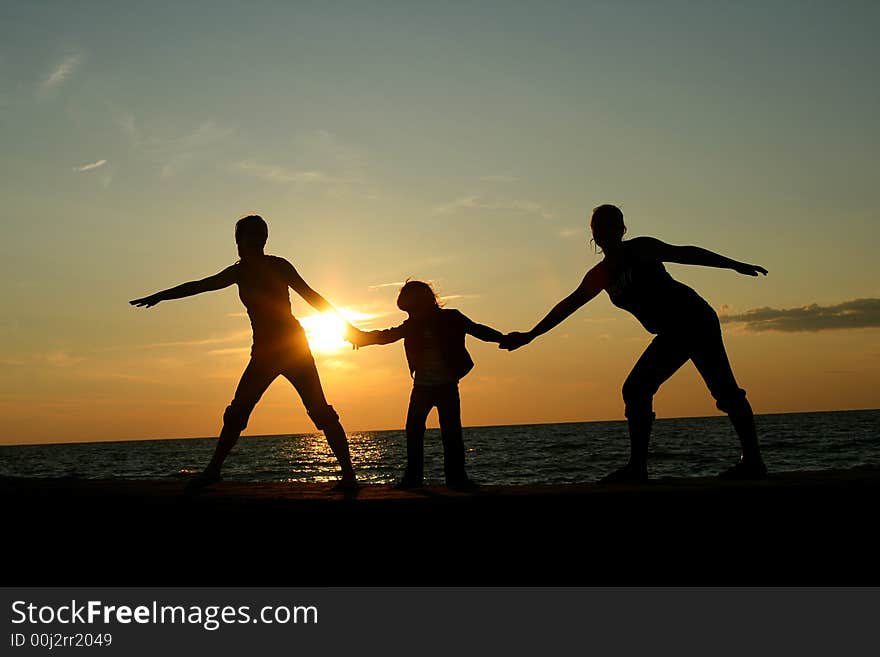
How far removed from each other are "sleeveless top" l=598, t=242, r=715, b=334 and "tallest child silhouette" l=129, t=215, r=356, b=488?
9.68ft

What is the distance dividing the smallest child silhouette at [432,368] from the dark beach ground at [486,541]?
2.23m

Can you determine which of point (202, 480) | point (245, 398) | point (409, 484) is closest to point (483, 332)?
point (409, 484)

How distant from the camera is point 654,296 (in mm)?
6809

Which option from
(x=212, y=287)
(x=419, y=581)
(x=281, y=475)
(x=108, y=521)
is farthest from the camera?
(x=281, y=475)

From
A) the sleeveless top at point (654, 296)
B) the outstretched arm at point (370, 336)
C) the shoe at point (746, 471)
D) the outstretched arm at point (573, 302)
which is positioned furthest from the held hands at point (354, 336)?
the shoe at point (746, 471)

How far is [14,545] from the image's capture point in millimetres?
5457

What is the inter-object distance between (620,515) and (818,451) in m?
52.1

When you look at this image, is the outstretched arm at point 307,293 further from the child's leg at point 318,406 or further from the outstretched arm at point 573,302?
the outstretched arm at point 573,302

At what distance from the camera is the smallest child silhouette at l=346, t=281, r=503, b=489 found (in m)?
7.68

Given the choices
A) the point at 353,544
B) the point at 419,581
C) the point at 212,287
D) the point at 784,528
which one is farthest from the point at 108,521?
the point at 784,528

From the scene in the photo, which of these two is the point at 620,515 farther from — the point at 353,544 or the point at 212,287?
the point at 212,287

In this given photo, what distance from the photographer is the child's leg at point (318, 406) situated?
25.0 ft

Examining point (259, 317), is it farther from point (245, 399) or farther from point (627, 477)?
point (627, 477)

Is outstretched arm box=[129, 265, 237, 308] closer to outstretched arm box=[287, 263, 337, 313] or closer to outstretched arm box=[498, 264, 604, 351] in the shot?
outstretched arm box=[287, 263, 337, 313]
